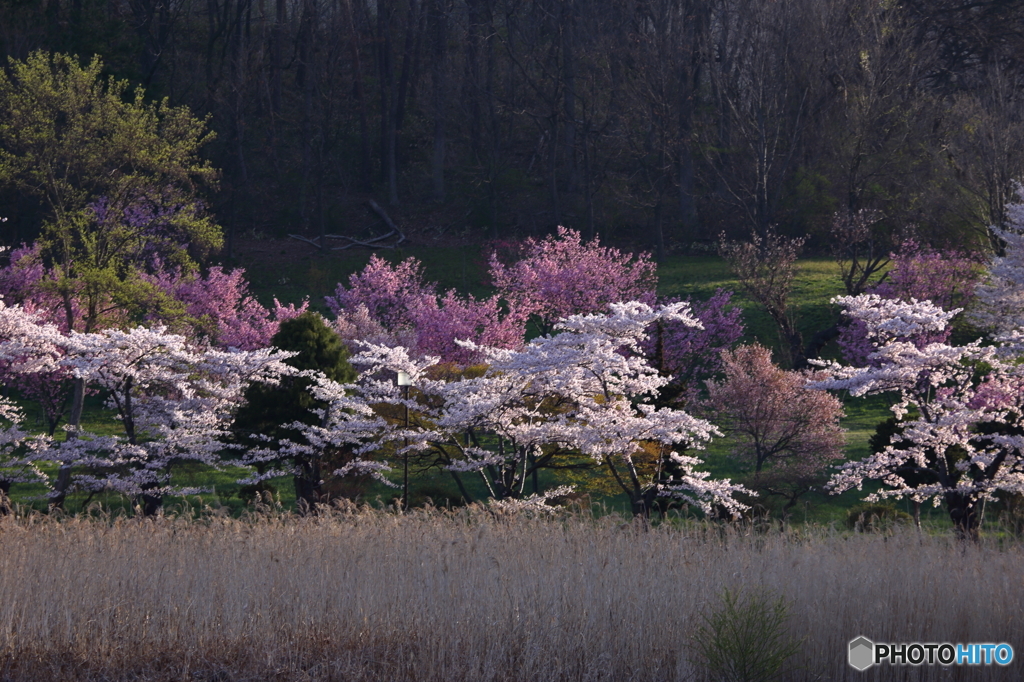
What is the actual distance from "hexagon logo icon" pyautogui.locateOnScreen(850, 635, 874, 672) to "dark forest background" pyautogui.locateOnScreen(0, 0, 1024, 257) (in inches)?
1056

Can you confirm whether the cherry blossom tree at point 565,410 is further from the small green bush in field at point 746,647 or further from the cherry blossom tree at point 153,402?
the small green bush in field at point 746,647

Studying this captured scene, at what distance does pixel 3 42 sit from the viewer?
41719 millimetres

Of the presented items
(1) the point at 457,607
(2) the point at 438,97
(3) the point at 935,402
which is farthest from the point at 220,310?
(1) the point at 457,607

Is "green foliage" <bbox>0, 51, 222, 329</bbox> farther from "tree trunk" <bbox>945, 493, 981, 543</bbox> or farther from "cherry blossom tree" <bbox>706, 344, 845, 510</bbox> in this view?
"tree trunk" <bbox>945, 493, 981, 543</bbox>

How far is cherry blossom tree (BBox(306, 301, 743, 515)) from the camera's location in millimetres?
14969

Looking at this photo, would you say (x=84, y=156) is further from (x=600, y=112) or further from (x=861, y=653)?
(x=600, y=112)

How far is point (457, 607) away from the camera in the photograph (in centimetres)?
885

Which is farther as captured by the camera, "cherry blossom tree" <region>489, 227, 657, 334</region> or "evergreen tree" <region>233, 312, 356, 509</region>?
"cherry blossom tree" <region>489, 227, 657, 334</region>

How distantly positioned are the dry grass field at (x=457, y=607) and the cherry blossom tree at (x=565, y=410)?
4.78m

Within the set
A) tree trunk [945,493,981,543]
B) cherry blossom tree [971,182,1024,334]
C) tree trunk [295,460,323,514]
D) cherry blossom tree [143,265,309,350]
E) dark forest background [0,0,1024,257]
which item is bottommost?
tree trunk [295,460,323,514]

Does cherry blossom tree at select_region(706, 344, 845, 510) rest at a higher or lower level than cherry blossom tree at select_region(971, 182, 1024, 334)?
lower

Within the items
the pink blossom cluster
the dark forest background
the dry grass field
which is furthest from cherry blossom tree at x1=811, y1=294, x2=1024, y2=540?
the dark forest background

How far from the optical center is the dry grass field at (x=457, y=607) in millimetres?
8195

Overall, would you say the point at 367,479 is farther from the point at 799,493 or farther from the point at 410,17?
the point at 410,17
